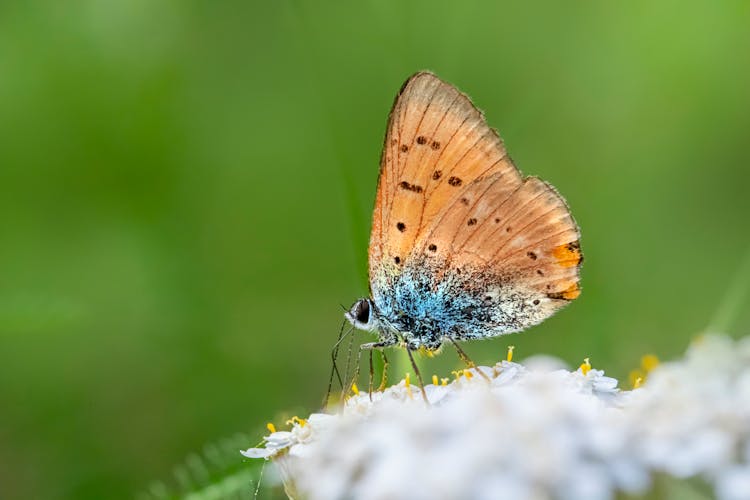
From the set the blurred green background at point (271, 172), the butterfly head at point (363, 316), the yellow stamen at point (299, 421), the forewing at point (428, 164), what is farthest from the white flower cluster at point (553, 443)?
the blurred green background at point (271, 172)

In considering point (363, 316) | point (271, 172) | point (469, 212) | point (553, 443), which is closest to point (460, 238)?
point (469, 212)

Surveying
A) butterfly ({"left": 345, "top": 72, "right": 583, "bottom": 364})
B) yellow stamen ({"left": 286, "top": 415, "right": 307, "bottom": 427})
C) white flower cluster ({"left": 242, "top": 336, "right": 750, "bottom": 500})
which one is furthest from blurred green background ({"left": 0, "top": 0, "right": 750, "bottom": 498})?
white flower cluster ({"left": 242, "top": 336, "right": 750, "bottom": 500})

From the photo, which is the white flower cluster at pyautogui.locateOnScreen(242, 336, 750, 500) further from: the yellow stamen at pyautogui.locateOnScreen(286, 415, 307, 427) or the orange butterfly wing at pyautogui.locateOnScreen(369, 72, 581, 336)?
the orange butterfly wing at pyautogui.locateOnScreen(369, 72, 581, 336)

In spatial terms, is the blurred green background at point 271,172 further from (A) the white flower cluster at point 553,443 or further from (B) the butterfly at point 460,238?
(A) the white flower cluster at point 553,443

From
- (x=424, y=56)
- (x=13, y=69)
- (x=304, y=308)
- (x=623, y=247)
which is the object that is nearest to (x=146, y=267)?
(x=304, y=308)

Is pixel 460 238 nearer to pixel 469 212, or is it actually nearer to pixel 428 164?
pixel 469 212
